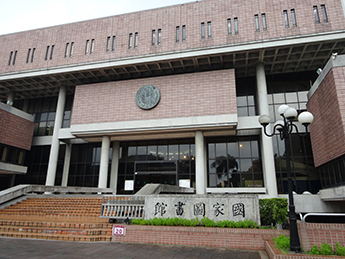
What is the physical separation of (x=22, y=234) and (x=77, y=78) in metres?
18.7

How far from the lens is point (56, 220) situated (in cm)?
1196

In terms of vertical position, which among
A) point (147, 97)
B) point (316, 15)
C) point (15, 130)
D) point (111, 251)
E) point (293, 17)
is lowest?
point (111, 251)

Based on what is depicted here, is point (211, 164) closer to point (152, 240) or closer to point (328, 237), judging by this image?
point (152, 240)

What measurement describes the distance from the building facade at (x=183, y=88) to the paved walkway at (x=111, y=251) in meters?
12.7

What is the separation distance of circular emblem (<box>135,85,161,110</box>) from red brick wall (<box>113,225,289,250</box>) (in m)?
14.3

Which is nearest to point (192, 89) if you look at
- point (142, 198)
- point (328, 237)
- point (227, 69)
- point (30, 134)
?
point (227, 69)

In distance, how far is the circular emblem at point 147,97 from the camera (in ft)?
71.9

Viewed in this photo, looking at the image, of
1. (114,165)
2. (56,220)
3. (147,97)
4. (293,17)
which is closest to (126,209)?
(56,220)

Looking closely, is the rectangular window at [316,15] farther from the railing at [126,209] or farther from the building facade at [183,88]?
the railing at [126,209]

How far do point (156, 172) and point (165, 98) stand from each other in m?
7.28

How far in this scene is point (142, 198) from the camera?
10.3 meters

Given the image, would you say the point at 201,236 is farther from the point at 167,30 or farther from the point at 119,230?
the point at 167,30

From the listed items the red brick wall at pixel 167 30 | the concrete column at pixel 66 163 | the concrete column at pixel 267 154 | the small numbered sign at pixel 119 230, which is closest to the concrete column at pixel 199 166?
the concrete column at pixel 267 154

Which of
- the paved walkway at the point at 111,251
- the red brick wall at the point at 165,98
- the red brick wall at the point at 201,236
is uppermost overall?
the red brick wall at the point at 165,98
